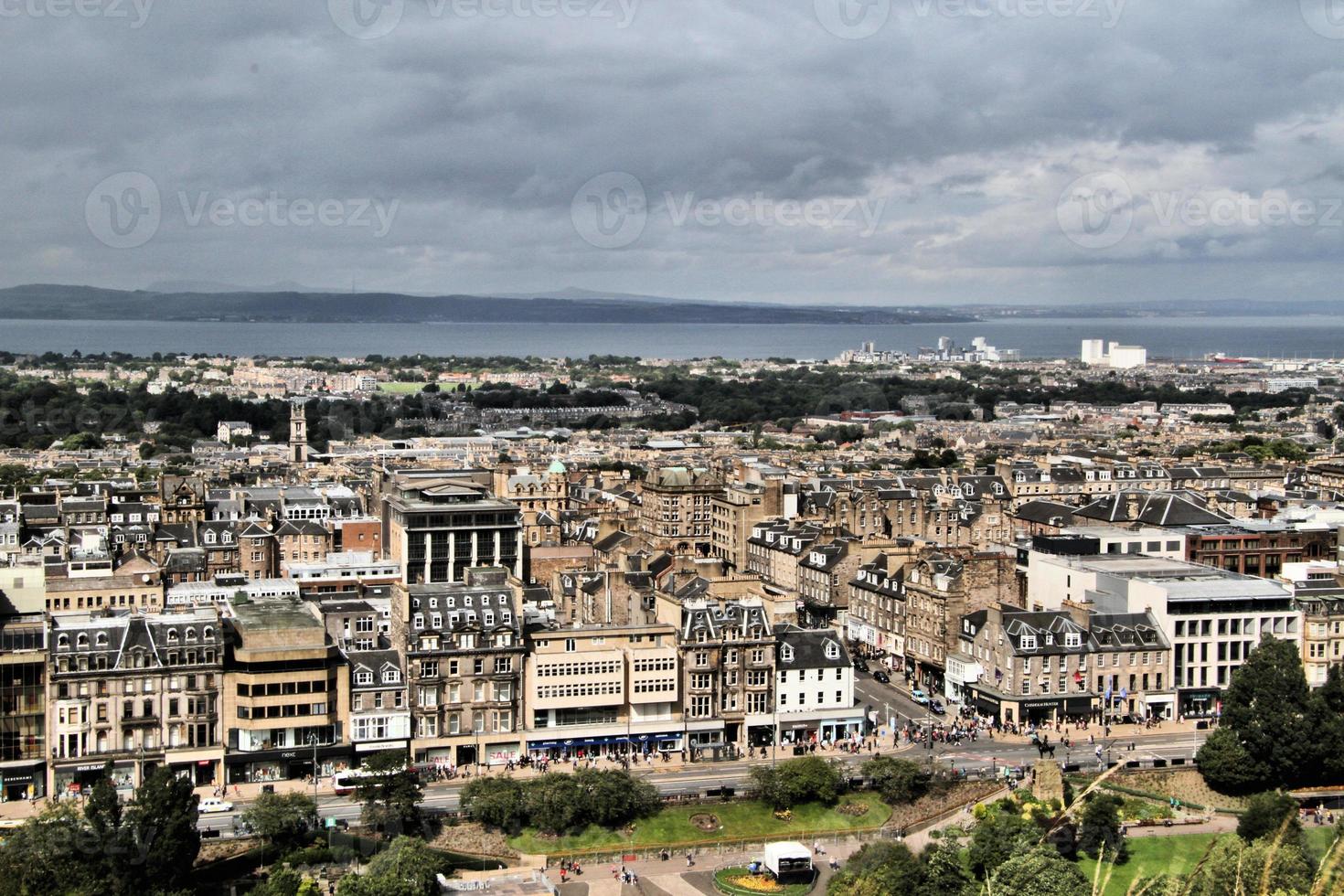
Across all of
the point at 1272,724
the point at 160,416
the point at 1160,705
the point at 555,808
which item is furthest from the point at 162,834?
the point at 160,416

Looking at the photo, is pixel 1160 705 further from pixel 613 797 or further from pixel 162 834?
pixel 162 834

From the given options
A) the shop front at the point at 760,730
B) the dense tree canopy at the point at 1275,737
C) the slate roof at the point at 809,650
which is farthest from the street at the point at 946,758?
the slate roof at the point at 809,650

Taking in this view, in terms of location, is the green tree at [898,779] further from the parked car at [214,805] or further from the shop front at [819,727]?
the parked car at [214,805]

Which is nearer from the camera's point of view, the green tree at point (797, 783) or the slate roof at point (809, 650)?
the green tree at point (797, 783)

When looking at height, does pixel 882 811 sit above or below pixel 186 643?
below

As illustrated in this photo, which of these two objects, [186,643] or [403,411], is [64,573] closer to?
[186,643]

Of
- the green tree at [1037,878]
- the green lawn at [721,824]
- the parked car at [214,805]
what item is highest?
the green tree at [1037,878]

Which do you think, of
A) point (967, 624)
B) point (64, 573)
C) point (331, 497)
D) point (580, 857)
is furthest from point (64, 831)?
point (331, 497)
